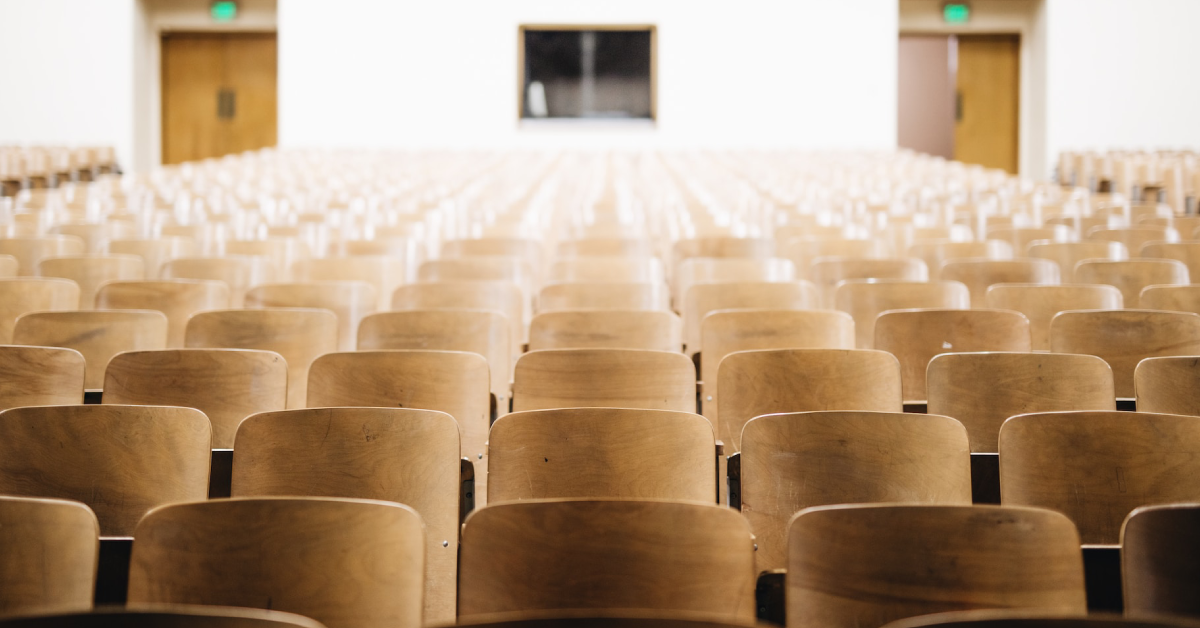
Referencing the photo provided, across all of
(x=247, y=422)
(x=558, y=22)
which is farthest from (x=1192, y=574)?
(x=558, y=22)

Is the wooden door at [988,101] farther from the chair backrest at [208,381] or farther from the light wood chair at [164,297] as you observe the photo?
the chair backrest at [208,381]

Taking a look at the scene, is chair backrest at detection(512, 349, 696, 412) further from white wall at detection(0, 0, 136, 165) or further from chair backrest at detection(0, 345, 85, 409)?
white wall at detection(0, 0, 136, 165)

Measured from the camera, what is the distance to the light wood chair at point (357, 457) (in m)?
1.84

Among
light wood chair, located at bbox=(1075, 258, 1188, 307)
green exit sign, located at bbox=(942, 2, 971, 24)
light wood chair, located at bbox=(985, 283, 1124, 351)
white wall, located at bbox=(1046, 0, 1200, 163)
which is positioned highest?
green exit sign, located at bbox=(942, 2, 971, 24)

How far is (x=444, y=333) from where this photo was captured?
2811mm

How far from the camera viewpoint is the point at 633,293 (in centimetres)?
338

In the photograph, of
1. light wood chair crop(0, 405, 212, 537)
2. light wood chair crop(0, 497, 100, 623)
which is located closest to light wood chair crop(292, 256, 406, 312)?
light wood chair crop(0, 405, 212, 537)

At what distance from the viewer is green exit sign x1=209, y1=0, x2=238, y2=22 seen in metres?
15.3

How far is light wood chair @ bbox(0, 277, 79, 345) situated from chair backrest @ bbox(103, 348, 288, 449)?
3.47 ft

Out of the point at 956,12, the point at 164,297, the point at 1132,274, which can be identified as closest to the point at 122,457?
the point at 164,297

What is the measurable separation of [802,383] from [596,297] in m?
1.16

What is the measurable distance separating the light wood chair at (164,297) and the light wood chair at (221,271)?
0.46m

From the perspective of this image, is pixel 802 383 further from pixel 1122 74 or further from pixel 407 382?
pixel 1122 74

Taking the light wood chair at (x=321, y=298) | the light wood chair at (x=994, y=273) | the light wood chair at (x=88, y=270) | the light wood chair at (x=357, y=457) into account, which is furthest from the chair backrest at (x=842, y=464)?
the light wood chair at (x=88, y=270)
